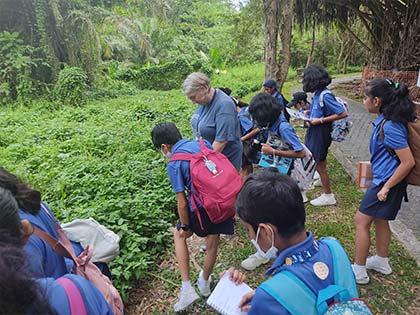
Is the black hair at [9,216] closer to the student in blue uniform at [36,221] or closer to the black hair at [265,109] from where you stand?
the student in blue uniform at [36,221]

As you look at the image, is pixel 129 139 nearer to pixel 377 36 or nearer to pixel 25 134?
pixel 25 134

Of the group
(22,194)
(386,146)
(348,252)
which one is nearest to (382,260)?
(348,252)

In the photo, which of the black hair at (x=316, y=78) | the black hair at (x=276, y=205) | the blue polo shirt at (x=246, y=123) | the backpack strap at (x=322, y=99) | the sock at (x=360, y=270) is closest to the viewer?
the black hair at (x=276, y=205)

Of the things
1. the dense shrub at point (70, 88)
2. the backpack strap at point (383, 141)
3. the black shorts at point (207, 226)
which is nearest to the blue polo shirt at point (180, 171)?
the black shorts at point (207, 226)

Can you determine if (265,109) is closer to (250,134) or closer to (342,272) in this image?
(250,134)

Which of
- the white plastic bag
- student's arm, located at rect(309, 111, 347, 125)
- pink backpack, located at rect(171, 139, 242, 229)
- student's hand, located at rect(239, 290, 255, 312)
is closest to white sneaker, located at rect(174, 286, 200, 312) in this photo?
pink backpack, located at rect(171, 139, 242, 229)

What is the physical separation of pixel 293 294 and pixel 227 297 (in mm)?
497

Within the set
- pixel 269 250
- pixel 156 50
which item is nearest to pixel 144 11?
pixel 156 50

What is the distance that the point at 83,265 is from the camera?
5.49 ft

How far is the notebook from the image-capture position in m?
1.53

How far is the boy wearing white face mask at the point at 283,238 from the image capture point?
121 cm

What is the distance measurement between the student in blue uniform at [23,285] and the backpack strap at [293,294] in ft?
2.08

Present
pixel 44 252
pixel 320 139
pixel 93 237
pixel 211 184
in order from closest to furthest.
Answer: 1. pixel 44 252
2. pixel 93 237
3. pixel 211 184
4. pixel 320 139

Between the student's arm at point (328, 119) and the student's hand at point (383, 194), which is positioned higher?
the student's arm at point (328, 119)
